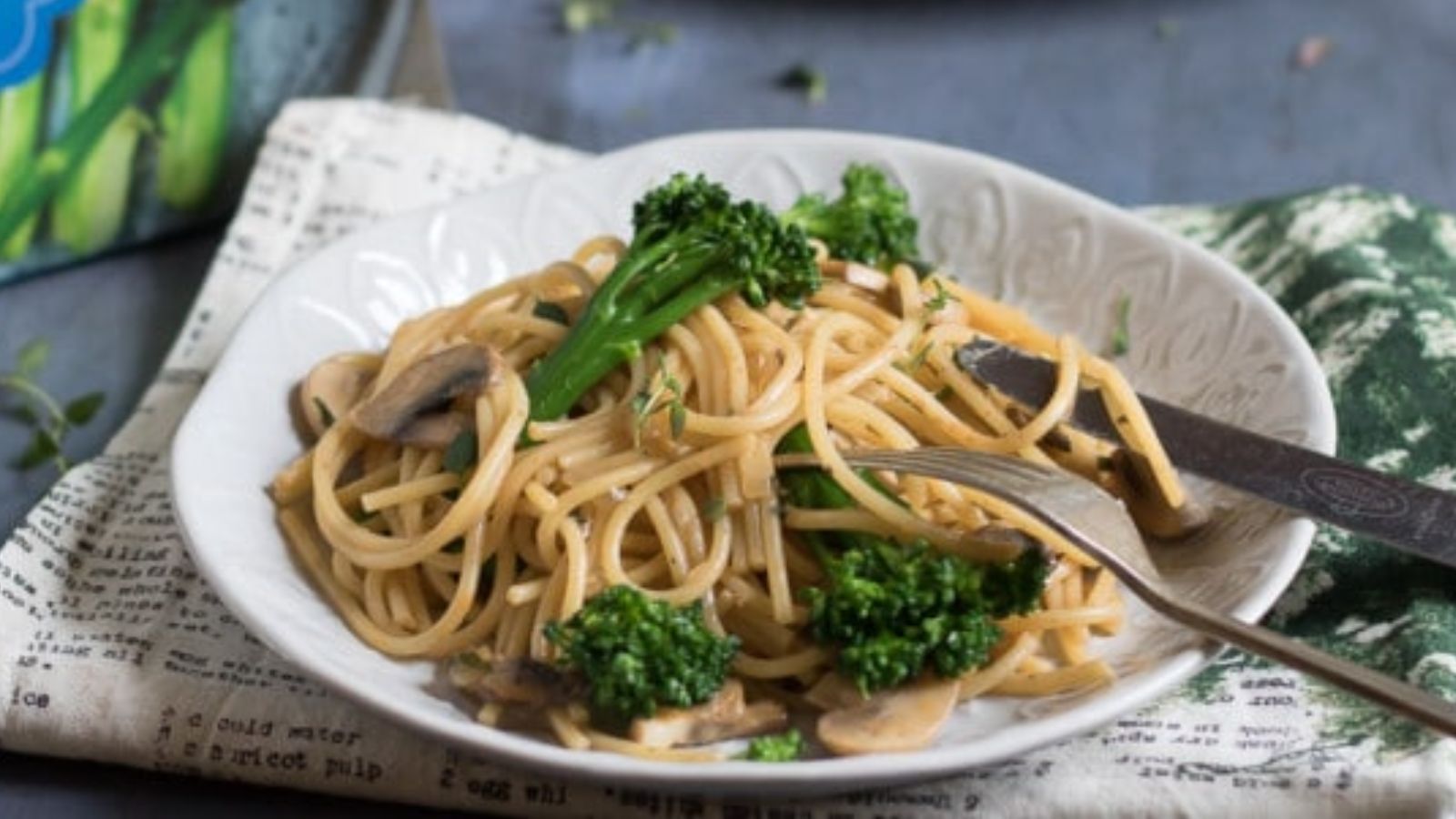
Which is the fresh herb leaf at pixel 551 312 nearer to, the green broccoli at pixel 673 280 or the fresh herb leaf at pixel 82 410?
the green broccoli at pixel 673 280

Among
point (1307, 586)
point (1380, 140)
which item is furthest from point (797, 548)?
point (1380, 140)

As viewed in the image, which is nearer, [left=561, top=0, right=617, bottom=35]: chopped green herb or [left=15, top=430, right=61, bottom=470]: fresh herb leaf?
[left=15, top=430, right=61, bottom=470]: fresh herb leaf

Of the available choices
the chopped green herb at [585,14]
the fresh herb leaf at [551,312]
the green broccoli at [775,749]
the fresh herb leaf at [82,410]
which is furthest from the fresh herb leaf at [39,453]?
the chopped green herb at [585,14]

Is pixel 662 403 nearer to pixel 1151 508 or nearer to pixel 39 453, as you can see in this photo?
pixel 1151 508

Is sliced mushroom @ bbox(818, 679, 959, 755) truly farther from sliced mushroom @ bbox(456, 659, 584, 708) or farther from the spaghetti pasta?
sliced mushroom @ bbox(456, 659, 584, 708)

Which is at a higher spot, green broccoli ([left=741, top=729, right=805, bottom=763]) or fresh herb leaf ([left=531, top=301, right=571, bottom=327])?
fresh herb leaf ([left=531, top=301, right=571, bottom=327])

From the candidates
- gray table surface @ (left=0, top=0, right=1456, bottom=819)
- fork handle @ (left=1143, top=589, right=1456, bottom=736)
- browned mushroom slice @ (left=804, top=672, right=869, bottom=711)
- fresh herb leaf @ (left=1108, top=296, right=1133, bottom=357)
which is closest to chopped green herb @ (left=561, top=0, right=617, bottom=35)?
gray table surface @ (left=0, top=0, right=1456, bottom=819)
